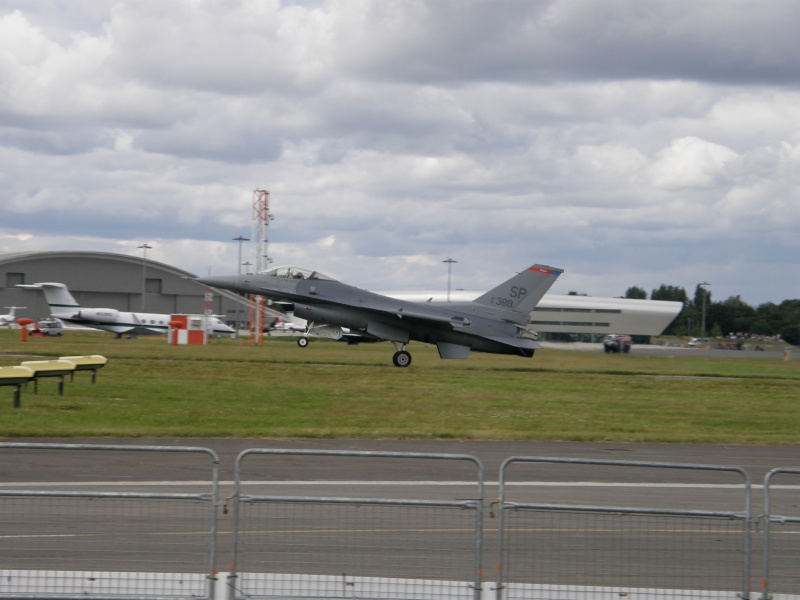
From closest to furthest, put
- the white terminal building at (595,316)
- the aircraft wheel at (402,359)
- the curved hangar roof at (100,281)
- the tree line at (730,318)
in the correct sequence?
the aircraft wheel at (402,359), the white terminal building at (595,316), the curved hangar roof at (100,281), the tree line at (730,318)

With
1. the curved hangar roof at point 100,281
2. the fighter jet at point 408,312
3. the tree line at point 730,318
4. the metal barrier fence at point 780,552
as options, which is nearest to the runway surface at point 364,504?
the metal barrier fence at point 780,552

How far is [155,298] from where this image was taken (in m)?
100

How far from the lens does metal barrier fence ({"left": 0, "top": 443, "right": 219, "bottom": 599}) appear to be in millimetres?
6734

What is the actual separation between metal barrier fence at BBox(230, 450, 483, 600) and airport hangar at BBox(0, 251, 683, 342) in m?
73.7

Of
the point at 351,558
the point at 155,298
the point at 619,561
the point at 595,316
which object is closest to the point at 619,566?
the point at 619,561

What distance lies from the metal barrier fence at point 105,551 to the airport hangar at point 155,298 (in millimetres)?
73411

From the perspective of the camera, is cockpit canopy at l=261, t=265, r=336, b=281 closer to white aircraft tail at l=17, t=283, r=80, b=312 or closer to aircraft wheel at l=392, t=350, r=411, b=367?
aircraft wheel at l=392, t=350, r=411, b=367

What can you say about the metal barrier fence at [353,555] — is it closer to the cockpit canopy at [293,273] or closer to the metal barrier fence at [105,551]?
the metal barrier fence at [105,551]

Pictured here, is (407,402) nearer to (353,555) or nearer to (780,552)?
(780,552)

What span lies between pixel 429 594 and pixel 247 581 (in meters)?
1.37

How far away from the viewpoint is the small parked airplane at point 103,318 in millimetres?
66688

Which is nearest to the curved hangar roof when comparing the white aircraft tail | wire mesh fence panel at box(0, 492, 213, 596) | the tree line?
the white aircraft tail

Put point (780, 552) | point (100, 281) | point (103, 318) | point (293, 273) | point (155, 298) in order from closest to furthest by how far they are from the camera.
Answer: point (780, 552), point (293, 273), point (103, 318), point (100, 281), point (155, 298)

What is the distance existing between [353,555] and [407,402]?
50.3 feet
